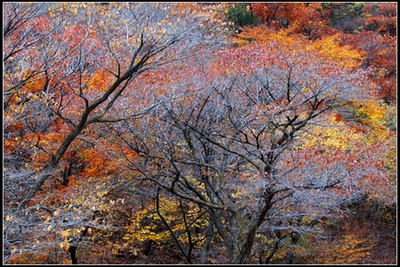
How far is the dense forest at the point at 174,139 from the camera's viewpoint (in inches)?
247

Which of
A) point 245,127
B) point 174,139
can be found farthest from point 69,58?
point 245,127

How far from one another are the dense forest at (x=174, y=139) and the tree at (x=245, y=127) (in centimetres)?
5

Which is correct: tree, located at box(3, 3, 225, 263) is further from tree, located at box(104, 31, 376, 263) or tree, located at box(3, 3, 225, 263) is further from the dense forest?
tree, located at box(104, 31, 376, 263)

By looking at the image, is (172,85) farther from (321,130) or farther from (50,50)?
(321,130)

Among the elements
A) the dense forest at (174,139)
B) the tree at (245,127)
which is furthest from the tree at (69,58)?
the tree at (245,127)

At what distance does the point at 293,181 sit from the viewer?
19.7 feet

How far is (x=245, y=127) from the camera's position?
328 inches

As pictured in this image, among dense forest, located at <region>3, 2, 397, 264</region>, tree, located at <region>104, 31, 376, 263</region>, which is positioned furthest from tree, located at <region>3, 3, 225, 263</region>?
tree, located at <region>104, 31, 376, 263</region>

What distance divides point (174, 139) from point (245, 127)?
75.6 inches

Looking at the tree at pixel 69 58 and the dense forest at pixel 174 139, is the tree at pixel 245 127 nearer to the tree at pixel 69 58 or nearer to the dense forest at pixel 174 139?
the dense forest at pixel 174 139

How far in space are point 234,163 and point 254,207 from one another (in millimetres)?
1305

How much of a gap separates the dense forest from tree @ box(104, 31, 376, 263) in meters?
0.05

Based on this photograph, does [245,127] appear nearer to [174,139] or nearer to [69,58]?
[174,139]

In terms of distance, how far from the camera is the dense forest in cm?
627
